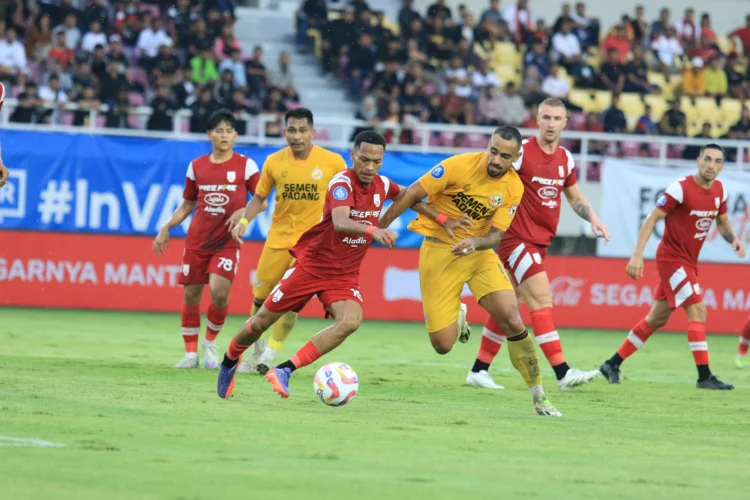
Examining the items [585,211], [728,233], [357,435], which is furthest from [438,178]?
[728,233]

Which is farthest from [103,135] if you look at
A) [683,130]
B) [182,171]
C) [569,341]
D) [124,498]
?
[124,498]

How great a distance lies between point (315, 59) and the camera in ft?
95.9

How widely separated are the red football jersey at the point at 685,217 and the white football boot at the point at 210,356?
4.89m

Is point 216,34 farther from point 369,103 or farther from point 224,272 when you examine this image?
point 224,272

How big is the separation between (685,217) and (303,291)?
18.1 ft

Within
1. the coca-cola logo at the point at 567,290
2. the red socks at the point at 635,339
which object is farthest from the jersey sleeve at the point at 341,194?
the coca-cola logo at the point at 567,290

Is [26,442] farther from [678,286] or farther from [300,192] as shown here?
[678,286]

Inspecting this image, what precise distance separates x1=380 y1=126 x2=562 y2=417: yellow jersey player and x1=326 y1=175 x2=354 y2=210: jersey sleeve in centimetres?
51

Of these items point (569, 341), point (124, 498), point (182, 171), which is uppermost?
point (124, 498)

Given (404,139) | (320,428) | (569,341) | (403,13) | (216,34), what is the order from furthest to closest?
(403,13) < (216,34) < (404,139) < (569,341) < (320,428)

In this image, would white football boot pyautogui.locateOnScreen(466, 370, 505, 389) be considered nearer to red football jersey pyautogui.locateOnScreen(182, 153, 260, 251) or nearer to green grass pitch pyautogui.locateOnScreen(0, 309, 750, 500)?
green grass pitch pyautogui.locateOnScreen(0, 309, 750, 500)

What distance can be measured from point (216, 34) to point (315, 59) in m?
3.41

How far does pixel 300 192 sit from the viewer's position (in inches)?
504

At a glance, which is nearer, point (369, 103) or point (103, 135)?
point (103, 135)
